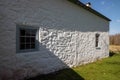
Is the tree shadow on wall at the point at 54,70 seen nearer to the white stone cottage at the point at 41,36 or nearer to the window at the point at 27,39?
the white stone cottage at the point at 41,36

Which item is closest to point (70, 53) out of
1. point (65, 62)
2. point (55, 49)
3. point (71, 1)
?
point (65, 62)

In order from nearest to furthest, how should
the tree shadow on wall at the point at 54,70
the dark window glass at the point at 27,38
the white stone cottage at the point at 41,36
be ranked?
1. the white stone cottage at the point at 41,36
2. the dark window glass at the point at 27,38
3. the tree shadow on wall at the point at 54,70

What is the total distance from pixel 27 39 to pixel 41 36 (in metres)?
0.79

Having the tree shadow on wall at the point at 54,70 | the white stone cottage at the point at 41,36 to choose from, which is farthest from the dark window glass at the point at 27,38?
the tree shadow on wall at the point at 54,70

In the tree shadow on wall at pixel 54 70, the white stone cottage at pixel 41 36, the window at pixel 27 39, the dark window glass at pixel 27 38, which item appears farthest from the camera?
the tree shadow on wall at pixel 54 70

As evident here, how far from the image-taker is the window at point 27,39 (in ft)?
23.6

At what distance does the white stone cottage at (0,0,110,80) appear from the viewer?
652cm

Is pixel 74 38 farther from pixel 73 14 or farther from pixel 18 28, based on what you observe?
pixel 18 28

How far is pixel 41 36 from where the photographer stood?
8102 mm

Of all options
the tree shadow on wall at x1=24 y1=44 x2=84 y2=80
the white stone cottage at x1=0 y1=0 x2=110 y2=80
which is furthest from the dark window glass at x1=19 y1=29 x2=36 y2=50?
the tree shadow on wall at x1=24 y1=44 x2=84 y2=80

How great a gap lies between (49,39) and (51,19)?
1.09 meters

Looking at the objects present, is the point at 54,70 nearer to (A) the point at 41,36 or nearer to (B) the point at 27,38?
(A) the point at 41,36

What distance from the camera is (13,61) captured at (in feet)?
22.0

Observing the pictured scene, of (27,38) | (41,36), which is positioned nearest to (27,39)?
(27,38)
